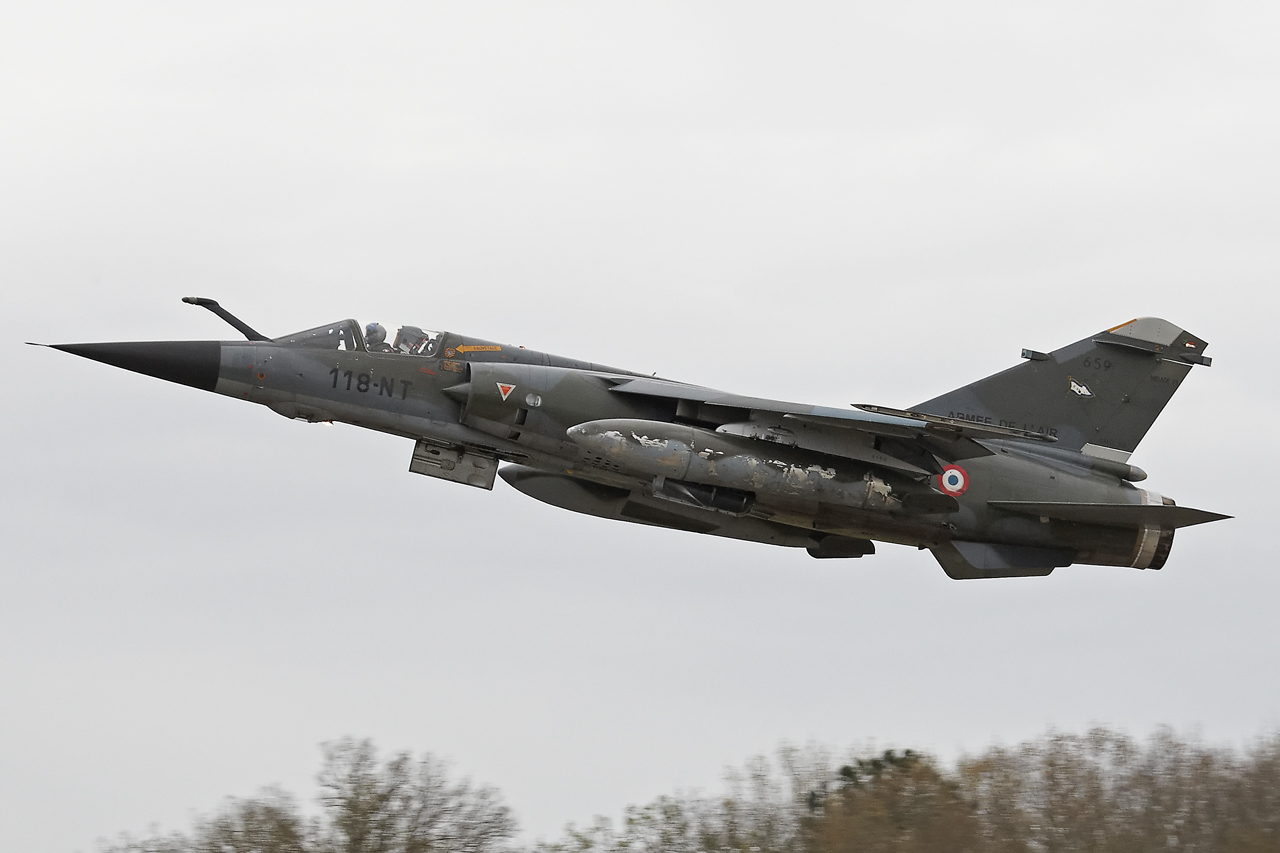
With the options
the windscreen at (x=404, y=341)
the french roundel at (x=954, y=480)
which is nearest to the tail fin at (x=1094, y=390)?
→ the french roundel at (x=954, y=480)

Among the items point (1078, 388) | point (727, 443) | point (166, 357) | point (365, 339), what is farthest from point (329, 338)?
point (1078, 388)

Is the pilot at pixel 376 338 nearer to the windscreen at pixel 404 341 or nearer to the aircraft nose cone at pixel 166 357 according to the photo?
the windscreen at pixel 404 341

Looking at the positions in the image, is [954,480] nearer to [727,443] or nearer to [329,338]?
[727,443]

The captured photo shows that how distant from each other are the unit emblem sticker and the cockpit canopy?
882cm

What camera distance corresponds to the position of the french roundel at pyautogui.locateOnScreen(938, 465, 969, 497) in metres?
18.9

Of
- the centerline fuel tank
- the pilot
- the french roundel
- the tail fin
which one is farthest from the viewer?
the tail fin

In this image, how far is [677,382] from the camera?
1916cm

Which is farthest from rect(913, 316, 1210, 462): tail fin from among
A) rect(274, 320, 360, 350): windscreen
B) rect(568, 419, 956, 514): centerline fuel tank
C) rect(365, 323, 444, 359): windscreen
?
rect(274, 320, 360, 350): windscreen

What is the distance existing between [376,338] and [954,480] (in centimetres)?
761

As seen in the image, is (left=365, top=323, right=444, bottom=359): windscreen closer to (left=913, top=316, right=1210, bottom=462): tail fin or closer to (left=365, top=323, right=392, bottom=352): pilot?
(left=365, top=323, right=392, bottom=352): pilot

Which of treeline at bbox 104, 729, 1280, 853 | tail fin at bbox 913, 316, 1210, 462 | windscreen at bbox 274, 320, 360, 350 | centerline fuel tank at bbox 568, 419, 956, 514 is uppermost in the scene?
tail fin at bbox 913, 316, 1210, 462

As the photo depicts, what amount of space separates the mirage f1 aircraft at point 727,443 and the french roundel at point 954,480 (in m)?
0.02

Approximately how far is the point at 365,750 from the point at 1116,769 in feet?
30.9

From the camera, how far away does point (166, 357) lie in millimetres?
17422
